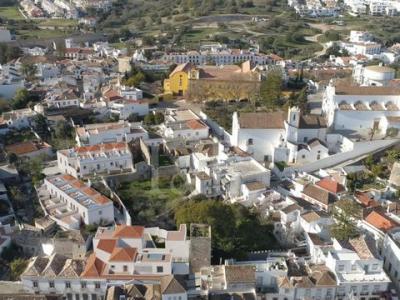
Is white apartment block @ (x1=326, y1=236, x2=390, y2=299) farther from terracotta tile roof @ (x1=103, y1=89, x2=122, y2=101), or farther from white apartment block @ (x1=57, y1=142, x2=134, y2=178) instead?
terracotta tile roof @ (x1=103, y1=89, x2=122, y2=101)

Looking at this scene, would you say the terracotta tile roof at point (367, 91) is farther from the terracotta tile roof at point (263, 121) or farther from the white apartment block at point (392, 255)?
the white apartment block at point (392, 255)

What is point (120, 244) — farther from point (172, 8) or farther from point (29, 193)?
point (172, 8)

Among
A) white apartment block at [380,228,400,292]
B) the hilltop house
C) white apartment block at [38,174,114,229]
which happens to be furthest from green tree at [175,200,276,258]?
the hilltop house

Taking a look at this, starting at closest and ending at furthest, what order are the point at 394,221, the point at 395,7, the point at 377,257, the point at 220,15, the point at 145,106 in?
the point at 377,257 < the point at 394,221 < the point at 145,106 < the point at 220,15 < the point at 395,7

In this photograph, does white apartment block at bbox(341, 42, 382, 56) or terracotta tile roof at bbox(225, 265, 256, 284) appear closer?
terracotta tile roof at bbox(225, 265, 256, 284)

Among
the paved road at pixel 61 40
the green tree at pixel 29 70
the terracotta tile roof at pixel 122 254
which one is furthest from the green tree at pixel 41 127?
the paved road at pixel 61 40

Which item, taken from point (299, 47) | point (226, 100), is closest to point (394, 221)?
point (226, 100)
